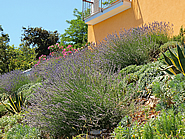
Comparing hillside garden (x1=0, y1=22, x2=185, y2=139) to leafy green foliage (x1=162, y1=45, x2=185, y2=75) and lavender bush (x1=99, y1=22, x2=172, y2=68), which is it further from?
lavender bush (x1=99, y1=22, x2=172, y2=68)

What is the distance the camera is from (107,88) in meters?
3.12

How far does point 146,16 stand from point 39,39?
19.0 m

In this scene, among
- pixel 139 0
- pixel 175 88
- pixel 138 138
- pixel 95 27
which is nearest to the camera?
pixel 138 138

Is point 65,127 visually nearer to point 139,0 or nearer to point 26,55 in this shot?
point 139,0

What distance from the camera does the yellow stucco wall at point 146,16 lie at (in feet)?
21.9

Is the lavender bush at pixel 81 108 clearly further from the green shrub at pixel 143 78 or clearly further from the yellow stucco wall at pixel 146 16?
the yellow stucco wall at pixel 146 16

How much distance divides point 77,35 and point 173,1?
57.8 ft

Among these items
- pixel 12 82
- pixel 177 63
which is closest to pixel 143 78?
pixel 177 63

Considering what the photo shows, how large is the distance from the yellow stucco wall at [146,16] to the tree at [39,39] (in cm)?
1472

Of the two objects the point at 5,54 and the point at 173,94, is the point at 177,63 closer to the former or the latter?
the point at 173,94

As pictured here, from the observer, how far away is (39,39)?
2467 centimetres

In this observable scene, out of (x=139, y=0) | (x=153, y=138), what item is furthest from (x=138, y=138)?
(x=139, y=0)

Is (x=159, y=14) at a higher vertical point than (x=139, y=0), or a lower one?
lower

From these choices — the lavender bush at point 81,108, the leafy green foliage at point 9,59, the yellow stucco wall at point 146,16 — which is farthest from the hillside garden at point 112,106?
the leafy green foliage at point 9,59
